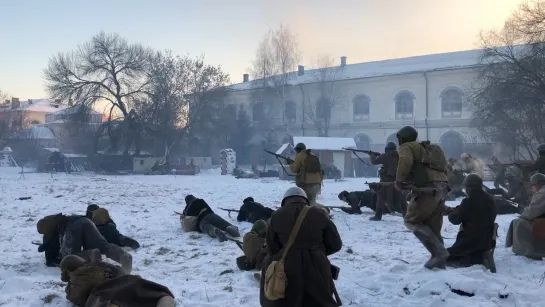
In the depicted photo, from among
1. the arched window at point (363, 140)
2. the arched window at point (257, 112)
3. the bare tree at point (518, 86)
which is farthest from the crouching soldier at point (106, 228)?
the arched window at point (257, 112)

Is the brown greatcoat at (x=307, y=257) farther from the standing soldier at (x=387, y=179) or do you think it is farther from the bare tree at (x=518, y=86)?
the bare tree at (x=518, y=86)

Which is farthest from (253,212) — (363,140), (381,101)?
(363,140)

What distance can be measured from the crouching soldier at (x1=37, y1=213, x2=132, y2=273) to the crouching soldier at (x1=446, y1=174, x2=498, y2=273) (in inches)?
196

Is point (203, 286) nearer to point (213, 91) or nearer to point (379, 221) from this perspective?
point (379, 221)

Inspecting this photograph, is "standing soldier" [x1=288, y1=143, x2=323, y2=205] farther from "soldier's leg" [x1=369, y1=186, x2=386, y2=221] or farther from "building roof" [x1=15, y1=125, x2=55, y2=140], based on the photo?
"building roof" [x1=15, y1=125, x2=55, y2=140]

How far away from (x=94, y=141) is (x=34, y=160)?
12.7m

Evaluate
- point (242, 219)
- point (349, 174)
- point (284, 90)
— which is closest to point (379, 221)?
point (242, 219)

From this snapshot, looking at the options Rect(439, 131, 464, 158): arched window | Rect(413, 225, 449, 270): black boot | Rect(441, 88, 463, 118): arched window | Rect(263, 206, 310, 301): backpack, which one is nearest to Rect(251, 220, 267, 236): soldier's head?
Rect(413, 225, 449, 270): black boot

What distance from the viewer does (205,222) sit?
1072 centimetres

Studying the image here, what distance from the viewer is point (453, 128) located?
145 feet

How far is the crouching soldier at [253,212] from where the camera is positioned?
1155 centimetres

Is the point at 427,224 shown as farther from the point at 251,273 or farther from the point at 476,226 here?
the point at 251,273

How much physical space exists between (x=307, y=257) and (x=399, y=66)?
48568mm

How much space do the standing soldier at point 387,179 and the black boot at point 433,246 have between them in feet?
18.2
